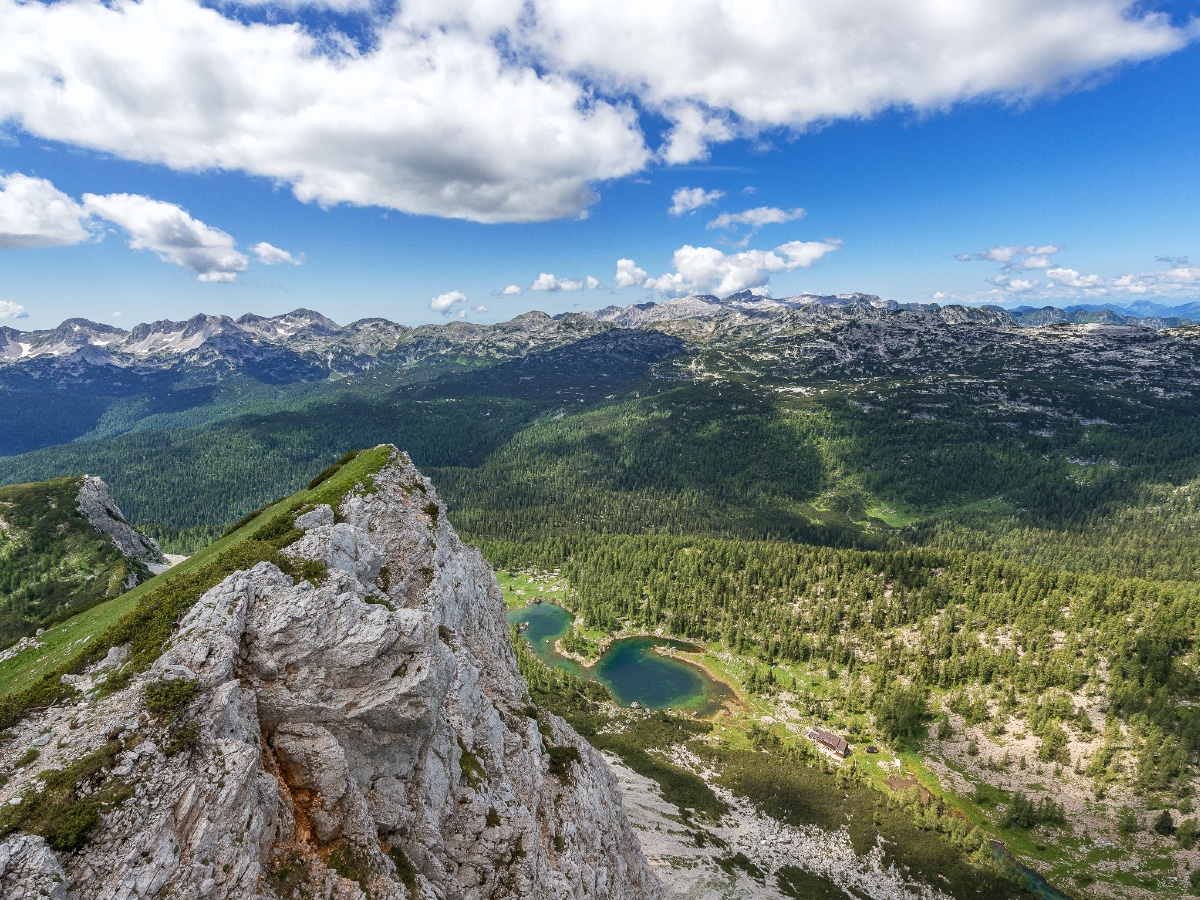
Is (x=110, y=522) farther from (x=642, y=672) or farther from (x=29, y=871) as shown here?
(x=29, y=871)

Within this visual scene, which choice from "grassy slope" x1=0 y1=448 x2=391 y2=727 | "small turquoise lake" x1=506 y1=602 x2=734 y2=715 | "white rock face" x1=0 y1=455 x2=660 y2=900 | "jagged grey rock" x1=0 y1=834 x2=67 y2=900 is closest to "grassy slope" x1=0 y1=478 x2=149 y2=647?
"grassy slope" x1=0 y1=448 x2=391 y2=727

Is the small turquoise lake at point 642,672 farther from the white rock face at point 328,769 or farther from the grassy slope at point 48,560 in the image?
the grassy slope at point 48,560

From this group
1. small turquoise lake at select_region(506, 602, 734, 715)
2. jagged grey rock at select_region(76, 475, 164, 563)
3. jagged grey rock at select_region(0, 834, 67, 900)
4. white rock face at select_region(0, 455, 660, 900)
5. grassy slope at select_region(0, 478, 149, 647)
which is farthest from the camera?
small turquoise lake at select_region(506, 602, 734, 715)

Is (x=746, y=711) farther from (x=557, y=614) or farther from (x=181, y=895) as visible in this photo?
(x=181, y=895)

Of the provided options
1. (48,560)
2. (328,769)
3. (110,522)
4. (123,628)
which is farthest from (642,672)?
(110,522)

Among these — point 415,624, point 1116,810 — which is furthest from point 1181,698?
point 415,624

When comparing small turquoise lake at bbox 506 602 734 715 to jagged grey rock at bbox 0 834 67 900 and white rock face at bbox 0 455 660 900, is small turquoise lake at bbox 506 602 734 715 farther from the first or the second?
jagged grey rock at bbox 0 834 67 900
